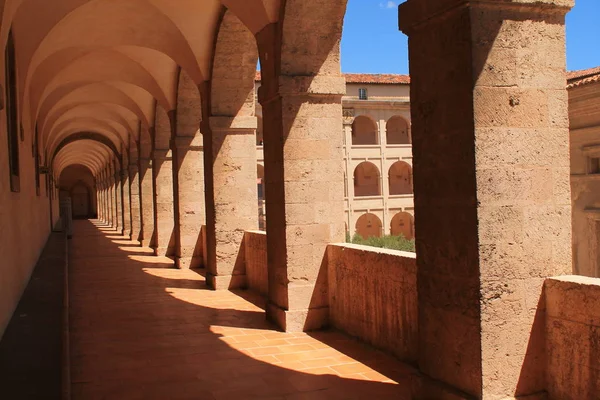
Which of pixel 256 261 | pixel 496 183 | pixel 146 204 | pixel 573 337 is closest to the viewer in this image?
pixel 573 337

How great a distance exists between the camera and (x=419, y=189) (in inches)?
161

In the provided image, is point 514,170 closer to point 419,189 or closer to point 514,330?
point 419,189

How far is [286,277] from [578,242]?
13156 mm

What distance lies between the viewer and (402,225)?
37906 millimetres

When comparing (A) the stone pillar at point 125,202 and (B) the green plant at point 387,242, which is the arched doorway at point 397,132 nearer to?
(B) the green plant at point 387,242

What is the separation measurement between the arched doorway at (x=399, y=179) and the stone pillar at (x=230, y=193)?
28.9 m

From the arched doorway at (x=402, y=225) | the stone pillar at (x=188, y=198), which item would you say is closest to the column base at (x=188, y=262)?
the stone pillar at (x=188, y=198)

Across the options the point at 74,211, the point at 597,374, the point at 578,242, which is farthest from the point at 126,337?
the point at 74,211

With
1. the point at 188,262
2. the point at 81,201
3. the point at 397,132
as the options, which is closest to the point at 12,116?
the point at 188,262

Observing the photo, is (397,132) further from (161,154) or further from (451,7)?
(451,7)

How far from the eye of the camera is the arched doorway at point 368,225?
36.5 metres

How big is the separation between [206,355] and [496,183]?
11.0 ft

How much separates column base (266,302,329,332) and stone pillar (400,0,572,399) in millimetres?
2879

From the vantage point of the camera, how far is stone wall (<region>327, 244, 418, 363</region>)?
5117 millimetres
